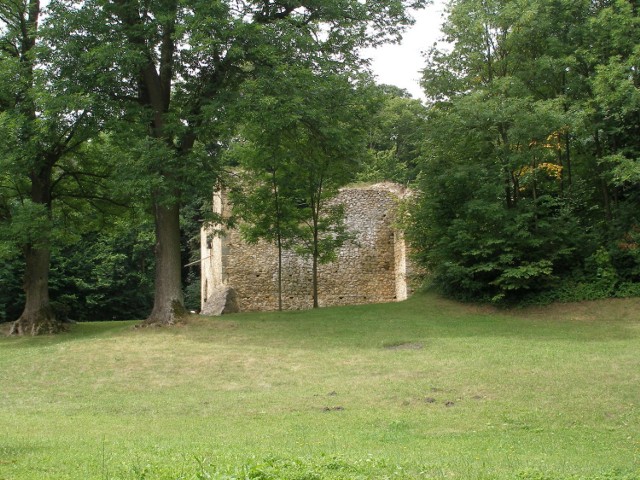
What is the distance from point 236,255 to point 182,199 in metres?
9.39

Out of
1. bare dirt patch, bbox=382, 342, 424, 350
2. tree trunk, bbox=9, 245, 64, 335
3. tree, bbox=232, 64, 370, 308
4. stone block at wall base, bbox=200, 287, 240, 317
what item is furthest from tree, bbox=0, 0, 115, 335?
bare dirt patch, bbox=382, 342, 424, 350

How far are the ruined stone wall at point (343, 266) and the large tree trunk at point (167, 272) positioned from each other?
766cm

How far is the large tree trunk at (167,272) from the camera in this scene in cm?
1808

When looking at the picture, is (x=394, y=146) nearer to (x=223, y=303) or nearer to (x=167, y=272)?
(x=223, y=303)

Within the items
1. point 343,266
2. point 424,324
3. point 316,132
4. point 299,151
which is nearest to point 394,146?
point 343,266

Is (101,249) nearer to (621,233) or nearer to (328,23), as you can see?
(328,23)

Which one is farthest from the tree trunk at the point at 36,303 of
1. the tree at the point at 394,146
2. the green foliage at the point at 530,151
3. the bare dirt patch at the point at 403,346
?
the tree at the point at 394,146

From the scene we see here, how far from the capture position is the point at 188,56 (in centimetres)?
1820

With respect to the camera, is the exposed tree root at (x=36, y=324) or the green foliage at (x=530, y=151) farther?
the exposed tree root at (x=36, y=324)

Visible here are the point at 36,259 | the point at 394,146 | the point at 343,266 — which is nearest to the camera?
the point at 36,259

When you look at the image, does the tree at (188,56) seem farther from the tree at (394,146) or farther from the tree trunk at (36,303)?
the tree at (394,146)

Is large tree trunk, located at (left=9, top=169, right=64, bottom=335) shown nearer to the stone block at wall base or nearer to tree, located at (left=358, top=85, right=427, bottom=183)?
the stone block at wall base

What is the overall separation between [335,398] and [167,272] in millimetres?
8372

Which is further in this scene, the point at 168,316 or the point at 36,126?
the point at 168,316
